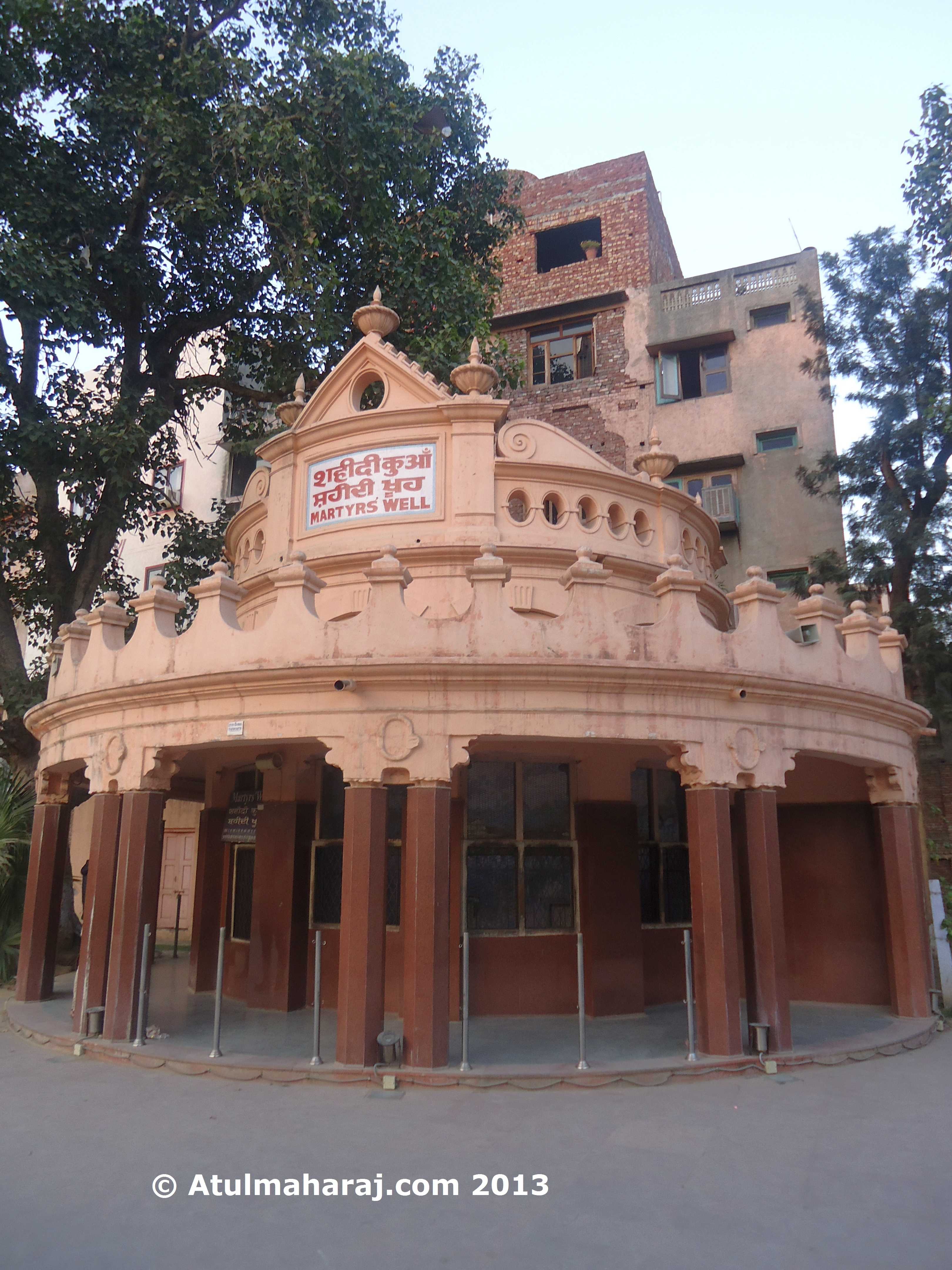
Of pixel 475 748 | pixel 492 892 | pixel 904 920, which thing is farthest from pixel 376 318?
pixel 904 920

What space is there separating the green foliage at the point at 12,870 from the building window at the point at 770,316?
2130cm

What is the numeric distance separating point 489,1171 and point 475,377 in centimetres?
933

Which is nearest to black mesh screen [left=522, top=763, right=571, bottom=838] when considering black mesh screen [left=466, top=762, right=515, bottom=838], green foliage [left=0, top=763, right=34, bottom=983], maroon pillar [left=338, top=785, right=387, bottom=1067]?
black mesh screen [left=466, top=762, right=515, bottom=838]

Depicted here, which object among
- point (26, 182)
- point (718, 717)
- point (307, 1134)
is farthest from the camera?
point (26, 182)

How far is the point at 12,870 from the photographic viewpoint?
15984 millimetres

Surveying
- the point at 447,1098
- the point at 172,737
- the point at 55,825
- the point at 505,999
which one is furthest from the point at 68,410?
the point at 447,1098

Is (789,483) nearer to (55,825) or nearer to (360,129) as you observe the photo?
(360,129)

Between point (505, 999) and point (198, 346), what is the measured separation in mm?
18369

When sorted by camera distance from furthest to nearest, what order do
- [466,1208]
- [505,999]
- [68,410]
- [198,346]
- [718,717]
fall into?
[198,346] → [68,410] → [505,999] → [718,717] → [466,1208]

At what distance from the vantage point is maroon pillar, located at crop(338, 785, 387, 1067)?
896 cm

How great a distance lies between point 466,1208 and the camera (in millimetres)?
6004

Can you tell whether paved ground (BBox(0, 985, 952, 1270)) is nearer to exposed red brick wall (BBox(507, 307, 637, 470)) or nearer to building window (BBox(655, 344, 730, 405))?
building window (BBox(655, 344, 730, 405))

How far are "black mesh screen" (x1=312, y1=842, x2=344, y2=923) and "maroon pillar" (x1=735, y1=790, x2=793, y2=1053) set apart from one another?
17.2 ft

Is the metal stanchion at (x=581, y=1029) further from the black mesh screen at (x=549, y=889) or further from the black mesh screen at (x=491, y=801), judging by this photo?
the black mesh screen at (x=491, y=801)
